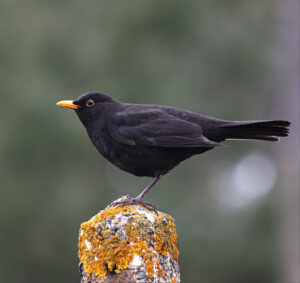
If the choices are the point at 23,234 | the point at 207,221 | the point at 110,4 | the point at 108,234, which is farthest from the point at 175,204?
the point at 108,234

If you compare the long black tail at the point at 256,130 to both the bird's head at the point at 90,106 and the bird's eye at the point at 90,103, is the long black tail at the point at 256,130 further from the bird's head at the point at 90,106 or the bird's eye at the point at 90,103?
the bird's eye at the point at 90,103

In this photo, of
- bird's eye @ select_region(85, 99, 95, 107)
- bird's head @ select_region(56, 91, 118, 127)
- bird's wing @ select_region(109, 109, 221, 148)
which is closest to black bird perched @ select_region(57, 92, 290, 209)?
bird's wing @ select_region(109, 109, 221, 148)

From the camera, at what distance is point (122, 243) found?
331 centimetres

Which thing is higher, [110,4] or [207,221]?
[110,4]

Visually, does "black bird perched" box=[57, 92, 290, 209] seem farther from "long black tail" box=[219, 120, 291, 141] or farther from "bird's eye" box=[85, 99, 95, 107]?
"bird's eye" box=[85, 99, 95, 107]

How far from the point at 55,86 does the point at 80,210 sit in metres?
2.82

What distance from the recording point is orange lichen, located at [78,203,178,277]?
10.7 feet

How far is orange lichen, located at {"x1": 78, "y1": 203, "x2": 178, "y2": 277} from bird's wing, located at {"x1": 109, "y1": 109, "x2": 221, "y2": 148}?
1519 mm

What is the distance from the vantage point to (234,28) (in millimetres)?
14109

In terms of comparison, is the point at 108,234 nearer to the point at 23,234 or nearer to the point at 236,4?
the point at 23,234

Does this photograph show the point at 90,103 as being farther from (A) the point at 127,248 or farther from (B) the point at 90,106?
(A) the point at 127,248

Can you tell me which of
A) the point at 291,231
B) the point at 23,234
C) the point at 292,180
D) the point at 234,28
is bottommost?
the point at 23,234

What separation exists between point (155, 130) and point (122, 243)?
191cm

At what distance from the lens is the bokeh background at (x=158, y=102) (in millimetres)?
11852
